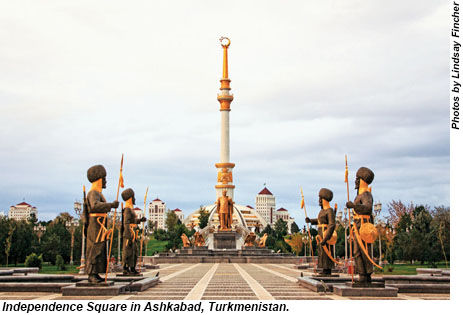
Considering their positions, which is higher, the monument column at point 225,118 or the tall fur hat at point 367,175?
the monument column at point 225,118

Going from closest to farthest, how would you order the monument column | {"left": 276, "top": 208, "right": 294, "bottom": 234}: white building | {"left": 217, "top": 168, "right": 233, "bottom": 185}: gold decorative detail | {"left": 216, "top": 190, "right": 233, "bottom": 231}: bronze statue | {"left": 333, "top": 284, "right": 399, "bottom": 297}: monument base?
{"left": 333, "top": 284, "right": 399, "bottom": 297}: monument base, {"left": 216, "top": 190, "right": 233, "bottom": 231}: bronze statue, the monument column, {"left": 217, "top": 168, "right": 233, "bottom": 185}: gold decorative detail, {"left": 276, "top": 208, "right": 294, "bottom": 234}: white building

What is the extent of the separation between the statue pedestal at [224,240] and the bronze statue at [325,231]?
31.6m

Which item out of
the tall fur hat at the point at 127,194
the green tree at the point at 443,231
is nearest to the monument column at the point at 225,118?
the green tree at the point at 443,231

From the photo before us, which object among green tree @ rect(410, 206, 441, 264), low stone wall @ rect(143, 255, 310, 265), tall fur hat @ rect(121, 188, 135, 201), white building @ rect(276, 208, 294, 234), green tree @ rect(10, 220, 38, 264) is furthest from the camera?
white building @ rect(276, 208, 294, 234)

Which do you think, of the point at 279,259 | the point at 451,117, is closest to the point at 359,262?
the point at 451,117

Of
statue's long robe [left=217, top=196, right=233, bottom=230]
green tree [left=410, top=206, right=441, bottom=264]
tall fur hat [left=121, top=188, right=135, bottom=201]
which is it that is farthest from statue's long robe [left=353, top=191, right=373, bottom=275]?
statue's long robe [left=217, top=196, right=233, bottom=230]

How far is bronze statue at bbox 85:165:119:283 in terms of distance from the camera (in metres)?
11.8

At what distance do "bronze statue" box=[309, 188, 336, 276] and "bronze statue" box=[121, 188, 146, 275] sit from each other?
6113 mm

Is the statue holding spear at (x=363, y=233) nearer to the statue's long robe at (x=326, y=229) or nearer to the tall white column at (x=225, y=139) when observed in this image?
the statue's long robe at (x=326, y=229)

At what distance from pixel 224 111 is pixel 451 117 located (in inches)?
2944

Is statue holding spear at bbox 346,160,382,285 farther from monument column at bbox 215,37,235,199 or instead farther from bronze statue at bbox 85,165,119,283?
monument column at bbox 215,37,235,199

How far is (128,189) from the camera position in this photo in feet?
55.2

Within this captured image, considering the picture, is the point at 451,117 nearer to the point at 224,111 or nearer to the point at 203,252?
the point at 203,252

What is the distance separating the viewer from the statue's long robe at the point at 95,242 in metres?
11.8
